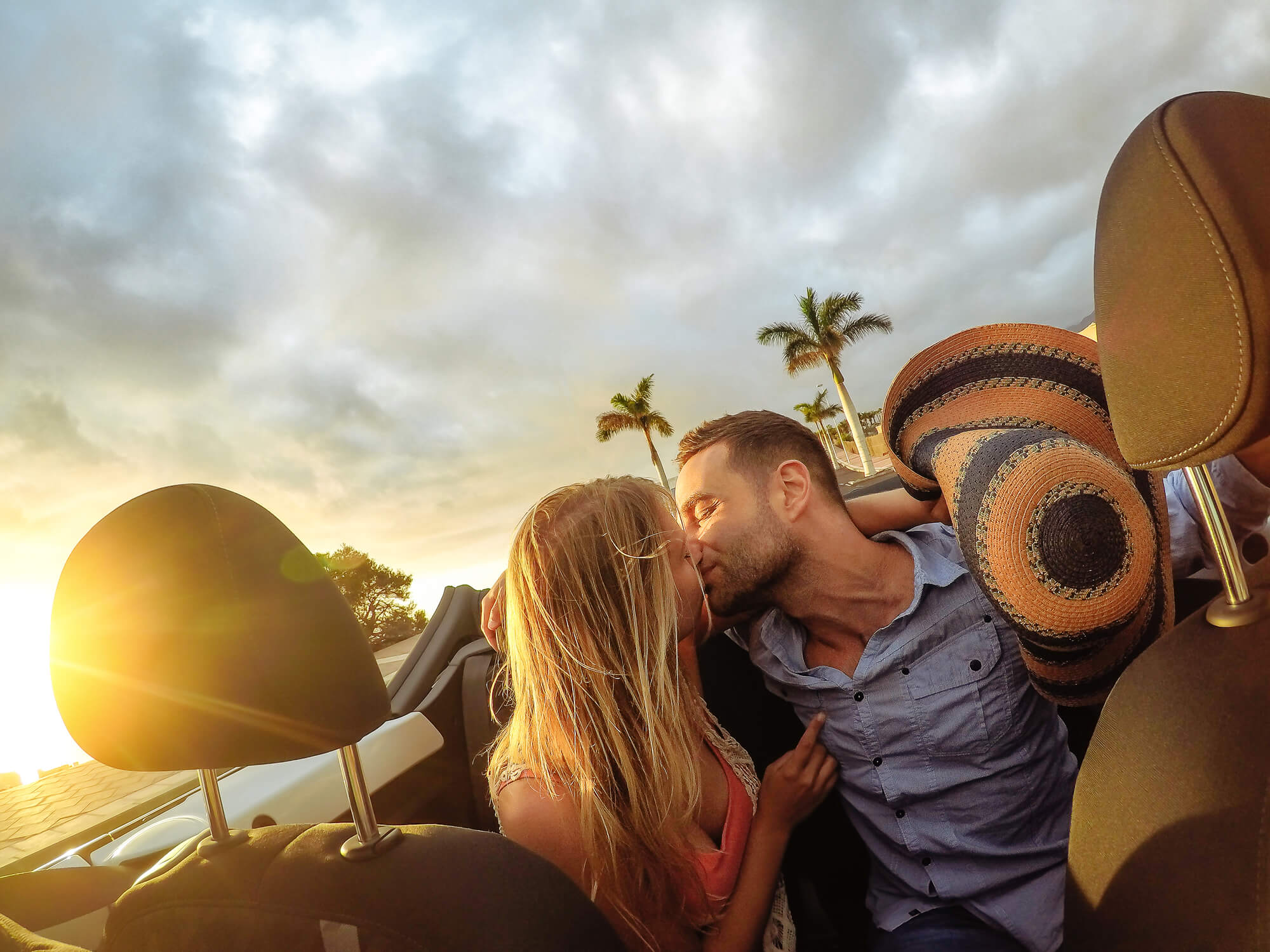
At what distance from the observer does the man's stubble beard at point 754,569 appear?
1.95m

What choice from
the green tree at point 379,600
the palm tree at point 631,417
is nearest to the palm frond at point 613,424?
the palm tree at point 631,417

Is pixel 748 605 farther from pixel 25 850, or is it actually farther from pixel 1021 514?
pixel 25 850

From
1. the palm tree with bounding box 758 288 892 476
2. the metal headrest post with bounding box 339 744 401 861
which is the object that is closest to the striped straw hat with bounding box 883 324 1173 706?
the metal headrest post with bounding box 339 744 401 861

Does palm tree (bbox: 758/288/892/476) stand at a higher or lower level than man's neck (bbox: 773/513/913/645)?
higher

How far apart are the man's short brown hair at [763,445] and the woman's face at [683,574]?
50 cm

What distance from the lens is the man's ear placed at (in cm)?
208

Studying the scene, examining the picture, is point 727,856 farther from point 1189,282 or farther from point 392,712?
point 1189,282

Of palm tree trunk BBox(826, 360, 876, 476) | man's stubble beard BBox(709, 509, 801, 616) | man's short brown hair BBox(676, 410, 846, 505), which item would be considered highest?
palm tree trunk BBox(826, 360, 876, 476)

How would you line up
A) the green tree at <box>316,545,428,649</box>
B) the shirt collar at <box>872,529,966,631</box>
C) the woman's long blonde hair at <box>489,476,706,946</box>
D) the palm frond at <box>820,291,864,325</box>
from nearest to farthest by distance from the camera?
the woman's long blonde hair at <box>489,476,706,946</box> → the shirt collar at <box>872,529,966,631</box> → the green tree at <box>316,545,428,649</box> → the palm frond at <box>820,291,864,325</box>

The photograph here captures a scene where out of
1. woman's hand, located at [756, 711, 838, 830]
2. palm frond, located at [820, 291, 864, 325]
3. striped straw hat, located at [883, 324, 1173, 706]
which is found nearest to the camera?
striped straw hat, located at [883, 324, 1173, 706]

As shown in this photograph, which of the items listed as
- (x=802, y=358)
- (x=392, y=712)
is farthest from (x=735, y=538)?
(x=802, y=358)

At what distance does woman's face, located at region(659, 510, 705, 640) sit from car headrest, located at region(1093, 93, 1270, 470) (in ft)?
3.56

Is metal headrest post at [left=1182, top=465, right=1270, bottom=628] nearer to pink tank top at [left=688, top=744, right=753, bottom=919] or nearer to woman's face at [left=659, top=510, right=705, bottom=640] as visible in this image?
woman's face at [left=659, top=510, right=705, bottom=640]

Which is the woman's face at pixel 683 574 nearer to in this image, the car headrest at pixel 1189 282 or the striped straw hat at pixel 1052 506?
the striped straw hat at pixel 1052 506
